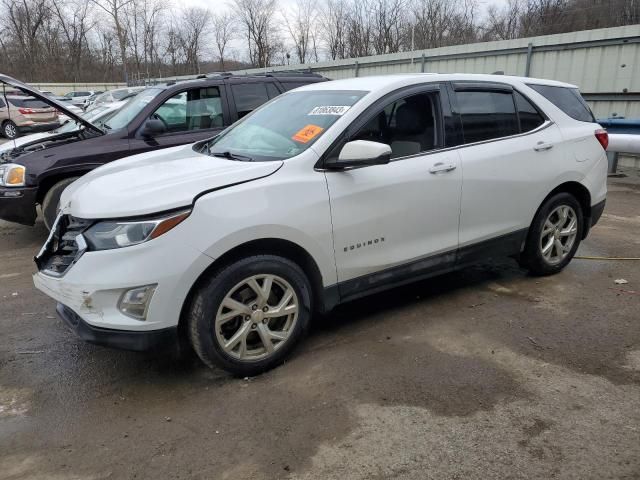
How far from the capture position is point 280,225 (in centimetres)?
312

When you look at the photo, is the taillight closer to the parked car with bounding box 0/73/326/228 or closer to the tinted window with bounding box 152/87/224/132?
the parked car with bounding box 0/73/326/228

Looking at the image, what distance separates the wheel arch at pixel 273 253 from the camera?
3000 millimetres

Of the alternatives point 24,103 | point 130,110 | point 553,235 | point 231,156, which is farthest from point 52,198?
point 24,103

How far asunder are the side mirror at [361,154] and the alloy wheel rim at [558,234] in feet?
6.92

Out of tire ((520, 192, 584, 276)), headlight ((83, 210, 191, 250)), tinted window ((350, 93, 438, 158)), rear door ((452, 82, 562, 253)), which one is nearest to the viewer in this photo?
headlight ((83, 210, 191, 250))

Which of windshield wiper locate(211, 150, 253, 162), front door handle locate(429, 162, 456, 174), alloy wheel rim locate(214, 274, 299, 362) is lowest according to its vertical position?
alloy wheel rim locate(214, 274, 299, 362)

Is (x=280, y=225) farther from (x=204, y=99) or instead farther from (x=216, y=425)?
(x=204, y=99)

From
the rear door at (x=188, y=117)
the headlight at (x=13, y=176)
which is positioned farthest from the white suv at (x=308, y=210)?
the headlight at (x=13, y=176)

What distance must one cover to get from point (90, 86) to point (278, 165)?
5404 centimetres

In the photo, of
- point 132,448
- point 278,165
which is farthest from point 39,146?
point 132,448

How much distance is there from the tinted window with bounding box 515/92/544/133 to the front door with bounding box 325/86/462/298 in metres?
0.88

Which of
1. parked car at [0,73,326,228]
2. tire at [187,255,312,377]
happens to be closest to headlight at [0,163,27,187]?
parked car at [0,73,326,228]

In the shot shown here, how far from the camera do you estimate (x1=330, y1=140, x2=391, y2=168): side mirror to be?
328 cm

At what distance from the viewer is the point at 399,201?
3637 mm
